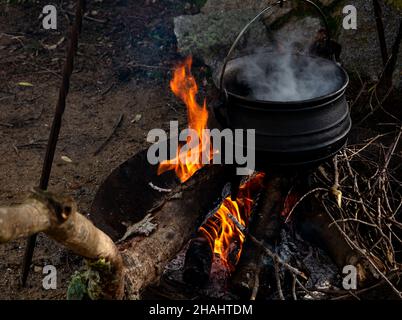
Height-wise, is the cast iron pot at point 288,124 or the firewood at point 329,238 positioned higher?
the cast iron pot at point 288,124

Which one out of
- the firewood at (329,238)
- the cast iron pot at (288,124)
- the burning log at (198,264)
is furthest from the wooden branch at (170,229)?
the firewood at (329,238)

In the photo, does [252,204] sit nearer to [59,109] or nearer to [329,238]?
[329,238]

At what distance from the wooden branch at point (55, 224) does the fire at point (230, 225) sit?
117 cm

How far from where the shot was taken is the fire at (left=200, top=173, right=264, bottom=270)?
10.5 ft

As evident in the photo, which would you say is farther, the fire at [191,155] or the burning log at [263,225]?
the fire at [191,155]

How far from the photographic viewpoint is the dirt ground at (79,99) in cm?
441

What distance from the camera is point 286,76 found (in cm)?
307

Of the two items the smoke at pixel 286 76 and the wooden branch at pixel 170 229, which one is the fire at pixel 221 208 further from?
the smoke at pixel 286 76

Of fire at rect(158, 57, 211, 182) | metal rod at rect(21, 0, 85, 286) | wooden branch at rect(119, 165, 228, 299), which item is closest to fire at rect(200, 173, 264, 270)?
wooden branch at rect(119, 165, 228, 299)

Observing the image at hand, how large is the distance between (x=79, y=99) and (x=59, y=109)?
3187mm

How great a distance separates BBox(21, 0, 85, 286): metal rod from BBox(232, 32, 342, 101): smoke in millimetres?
1012

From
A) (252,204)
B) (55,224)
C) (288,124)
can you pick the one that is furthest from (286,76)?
A: (55,224)

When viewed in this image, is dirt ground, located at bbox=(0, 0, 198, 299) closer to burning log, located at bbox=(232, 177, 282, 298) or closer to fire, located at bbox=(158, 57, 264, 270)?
fire, located at bbox=(158, 57, 264, 270)
